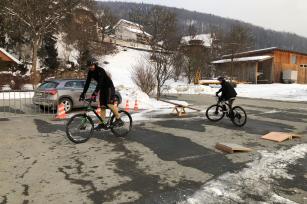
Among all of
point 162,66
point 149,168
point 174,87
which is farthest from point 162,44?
Result: point 149,168

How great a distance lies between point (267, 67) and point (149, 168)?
48.1m

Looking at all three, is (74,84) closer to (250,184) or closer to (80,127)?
(80,127)

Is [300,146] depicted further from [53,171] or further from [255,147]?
[53,171]

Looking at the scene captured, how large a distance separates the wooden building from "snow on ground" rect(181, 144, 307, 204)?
143 ft

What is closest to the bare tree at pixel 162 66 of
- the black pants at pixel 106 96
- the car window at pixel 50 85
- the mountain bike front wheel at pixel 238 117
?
the car window at pixel 50 85

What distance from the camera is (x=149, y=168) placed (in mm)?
6434

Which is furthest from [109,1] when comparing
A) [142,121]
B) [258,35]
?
[142,121]

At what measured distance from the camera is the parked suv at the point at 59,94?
14.6 meters

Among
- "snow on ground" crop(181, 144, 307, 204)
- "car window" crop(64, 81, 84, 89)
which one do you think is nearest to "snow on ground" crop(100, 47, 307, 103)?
"car window" crop(64, 81, 84, 89)

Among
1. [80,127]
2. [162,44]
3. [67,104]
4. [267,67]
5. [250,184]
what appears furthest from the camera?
[267,67]

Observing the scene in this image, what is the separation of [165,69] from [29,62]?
2663cm

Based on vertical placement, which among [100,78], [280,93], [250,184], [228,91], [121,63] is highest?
[121,63]

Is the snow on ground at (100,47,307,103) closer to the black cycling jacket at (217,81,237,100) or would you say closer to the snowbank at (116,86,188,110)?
the snowbank at (116,86,188,110)

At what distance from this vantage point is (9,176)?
5828mm
